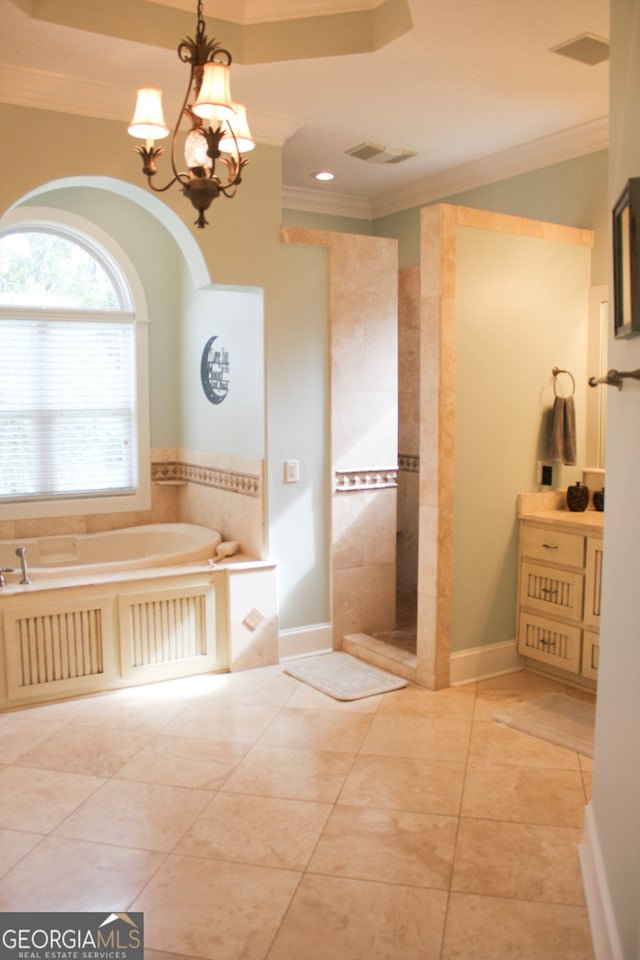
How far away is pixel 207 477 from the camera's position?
197 inches

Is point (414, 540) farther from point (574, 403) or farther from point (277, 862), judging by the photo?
point (277, 862)

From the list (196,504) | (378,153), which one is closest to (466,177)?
(378,153)

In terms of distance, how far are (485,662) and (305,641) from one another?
1005 mm

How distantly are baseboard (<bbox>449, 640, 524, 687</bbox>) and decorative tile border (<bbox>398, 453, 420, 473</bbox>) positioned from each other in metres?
1.69

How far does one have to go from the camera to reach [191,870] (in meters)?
2.54

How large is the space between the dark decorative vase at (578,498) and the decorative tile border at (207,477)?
65.5 inches

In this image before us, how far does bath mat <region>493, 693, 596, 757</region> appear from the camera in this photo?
3475 millimetres

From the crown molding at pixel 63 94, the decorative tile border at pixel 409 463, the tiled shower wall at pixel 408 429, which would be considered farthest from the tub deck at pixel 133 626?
the crown molding at pixel 63 94

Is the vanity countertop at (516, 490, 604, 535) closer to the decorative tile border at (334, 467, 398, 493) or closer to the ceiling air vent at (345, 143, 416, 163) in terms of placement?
the decorative tile border at (334, 467, 398, 493)

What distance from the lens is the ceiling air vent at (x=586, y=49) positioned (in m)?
3.29

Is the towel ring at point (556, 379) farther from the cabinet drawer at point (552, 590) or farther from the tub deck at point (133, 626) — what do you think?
the tub deck at point (133, 626)

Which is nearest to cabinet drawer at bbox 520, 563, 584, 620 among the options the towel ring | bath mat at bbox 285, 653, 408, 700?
bath mat at bbox 285, 653, 408, 700

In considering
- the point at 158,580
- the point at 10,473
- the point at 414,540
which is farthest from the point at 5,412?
the point at 414,540

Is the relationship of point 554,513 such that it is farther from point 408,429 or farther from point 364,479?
point 408,429
